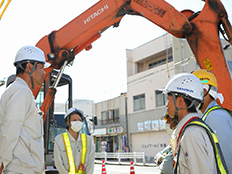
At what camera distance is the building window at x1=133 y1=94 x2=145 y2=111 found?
30.0 meters

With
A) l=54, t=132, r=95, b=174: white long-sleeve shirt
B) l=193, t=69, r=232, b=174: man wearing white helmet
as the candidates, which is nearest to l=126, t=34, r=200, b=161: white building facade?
l=54, t=132, r=95, b=174: white long-sleeve shirt

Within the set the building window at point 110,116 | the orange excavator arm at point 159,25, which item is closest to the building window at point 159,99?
the building window at point 110,116

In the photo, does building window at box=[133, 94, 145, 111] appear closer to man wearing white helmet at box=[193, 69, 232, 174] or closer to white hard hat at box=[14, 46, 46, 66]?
man wearing white helmet at box=[193, 69, 232, 174]

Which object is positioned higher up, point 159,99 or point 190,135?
point 159,99

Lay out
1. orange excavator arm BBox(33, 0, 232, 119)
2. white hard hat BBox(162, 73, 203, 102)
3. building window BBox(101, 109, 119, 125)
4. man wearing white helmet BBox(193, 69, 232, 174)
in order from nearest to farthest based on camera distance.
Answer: white hard hat BBox(162, 73, 203, 102)
man wearing white helmet BBox(193, 69, 232, 174)
orange excavator arm BBox(33, 0, 232, 119)
building window BBox(101, 109, 119, 125)

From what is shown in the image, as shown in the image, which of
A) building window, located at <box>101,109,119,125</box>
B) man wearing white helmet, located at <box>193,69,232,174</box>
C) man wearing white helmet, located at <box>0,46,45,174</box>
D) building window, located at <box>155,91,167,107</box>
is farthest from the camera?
building window, located at <box>101,109,119,125</box>

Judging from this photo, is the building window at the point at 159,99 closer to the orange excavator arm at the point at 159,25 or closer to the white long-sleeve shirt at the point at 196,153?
the orange excavator arm at the point at 159,25

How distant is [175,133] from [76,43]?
15.0ft

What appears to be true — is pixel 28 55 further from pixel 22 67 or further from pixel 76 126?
pixel 76 126

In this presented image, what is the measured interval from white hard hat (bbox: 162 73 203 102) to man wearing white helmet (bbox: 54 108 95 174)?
2.13m

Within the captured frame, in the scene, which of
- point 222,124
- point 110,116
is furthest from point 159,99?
point 222,124

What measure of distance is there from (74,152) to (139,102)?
26534 mm

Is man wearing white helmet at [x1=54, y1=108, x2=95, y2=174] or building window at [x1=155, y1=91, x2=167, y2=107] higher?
building window at [x1=155, y1=91, x2=167, y2=107]

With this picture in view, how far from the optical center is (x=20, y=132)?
234 centimetres
